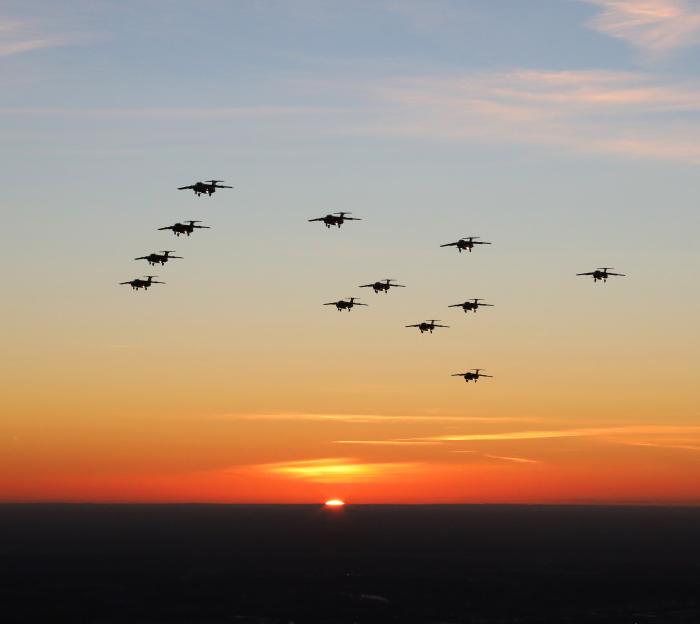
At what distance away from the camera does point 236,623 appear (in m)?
191

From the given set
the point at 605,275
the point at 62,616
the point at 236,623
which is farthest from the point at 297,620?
the point at 605,275

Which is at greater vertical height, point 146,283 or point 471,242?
point 471,242

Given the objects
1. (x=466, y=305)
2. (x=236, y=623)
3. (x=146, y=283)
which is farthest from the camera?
(x=236, y=623)

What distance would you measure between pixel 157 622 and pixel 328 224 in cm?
10555

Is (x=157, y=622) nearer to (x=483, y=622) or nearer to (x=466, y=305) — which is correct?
(x=483, y=622)

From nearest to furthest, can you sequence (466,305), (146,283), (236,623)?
(146,283)
(466,305)
(236,623)

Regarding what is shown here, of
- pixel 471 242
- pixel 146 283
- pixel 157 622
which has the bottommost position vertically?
pixel 157 622

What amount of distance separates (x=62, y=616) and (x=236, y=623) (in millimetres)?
42555

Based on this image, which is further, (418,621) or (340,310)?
(418,621)

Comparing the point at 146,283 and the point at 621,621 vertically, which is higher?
the point at 146,283

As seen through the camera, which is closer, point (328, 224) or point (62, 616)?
point (328, 224)

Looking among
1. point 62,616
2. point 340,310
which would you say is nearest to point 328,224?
point 340,310

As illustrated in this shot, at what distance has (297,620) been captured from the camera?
194 m

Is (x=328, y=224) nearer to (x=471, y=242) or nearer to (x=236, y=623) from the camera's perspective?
(x=471, y=242)
